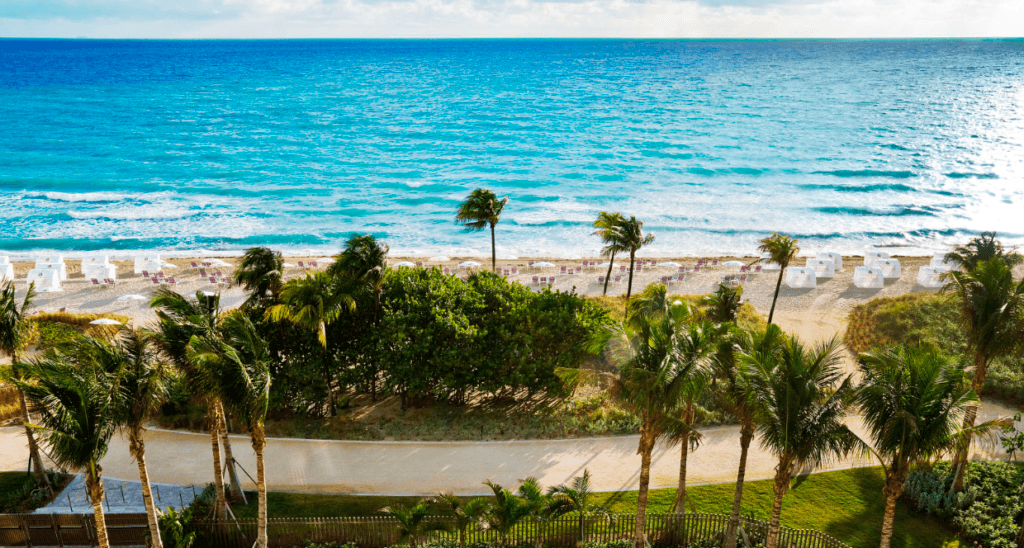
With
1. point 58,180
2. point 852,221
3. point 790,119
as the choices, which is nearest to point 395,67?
point 790,119

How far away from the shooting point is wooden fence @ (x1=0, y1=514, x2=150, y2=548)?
51.1 ft

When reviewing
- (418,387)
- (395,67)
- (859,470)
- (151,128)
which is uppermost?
(395,67)

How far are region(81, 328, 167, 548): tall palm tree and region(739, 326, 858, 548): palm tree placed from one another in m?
11.2

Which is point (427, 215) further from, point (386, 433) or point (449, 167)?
point (386, 433)

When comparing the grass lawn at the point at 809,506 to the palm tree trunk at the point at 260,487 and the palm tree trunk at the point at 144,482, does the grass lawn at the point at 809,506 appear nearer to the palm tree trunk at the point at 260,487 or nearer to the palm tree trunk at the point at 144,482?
the palm tree trunk at the point at 260,487

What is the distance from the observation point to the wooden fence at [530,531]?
51.7ft

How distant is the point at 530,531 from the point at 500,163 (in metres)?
61.3

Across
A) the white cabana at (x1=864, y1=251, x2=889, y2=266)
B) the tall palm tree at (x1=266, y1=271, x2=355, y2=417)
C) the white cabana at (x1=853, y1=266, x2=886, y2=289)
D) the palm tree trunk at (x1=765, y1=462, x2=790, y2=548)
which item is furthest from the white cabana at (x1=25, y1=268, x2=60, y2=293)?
the white cabana at (x1=864, y1=251, x2=889, y2=266)

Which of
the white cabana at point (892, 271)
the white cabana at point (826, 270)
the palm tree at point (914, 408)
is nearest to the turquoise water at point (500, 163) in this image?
the white cabana at point (826, 270)

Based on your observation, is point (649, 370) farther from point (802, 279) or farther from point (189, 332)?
point (802, 279)

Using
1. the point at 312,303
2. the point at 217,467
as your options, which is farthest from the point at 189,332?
the point at 312,303

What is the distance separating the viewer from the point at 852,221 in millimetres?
55750

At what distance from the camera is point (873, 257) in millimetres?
39281

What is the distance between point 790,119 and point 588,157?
42.5 metres
